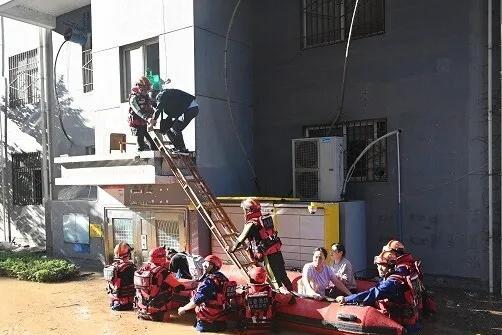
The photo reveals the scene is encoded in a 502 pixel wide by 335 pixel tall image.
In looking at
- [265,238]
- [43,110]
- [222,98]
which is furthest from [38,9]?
[265,238]

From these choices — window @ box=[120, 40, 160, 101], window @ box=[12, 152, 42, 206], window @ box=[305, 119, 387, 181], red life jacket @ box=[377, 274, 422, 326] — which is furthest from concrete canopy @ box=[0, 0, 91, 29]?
red life jacket @ box=[377, 274, 422, 326]

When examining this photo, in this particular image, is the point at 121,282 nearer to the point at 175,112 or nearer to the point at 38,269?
the point at 175,112

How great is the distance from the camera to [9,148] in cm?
1600

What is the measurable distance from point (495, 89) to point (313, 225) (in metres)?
3.87

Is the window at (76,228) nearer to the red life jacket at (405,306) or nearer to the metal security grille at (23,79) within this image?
the metal security grille at (23,79)

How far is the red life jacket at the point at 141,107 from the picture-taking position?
8891mm

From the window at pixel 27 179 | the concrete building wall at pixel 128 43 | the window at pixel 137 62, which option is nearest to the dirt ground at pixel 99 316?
the concrete building wall at pixel 128 43

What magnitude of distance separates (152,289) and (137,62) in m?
5.88

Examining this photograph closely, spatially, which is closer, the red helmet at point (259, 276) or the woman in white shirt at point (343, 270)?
the red helmet at point (259, 276)

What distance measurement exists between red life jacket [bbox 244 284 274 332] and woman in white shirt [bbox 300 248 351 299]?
0.68 meters

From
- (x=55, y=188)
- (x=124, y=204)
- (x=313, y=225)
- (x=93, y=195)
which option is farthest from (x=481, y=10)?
(x=55, y=188)

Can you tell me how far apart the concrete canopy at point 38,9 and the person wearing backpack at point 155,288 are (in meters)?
9.29

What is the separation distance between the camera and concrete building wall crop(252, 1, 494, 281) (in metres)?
8.41

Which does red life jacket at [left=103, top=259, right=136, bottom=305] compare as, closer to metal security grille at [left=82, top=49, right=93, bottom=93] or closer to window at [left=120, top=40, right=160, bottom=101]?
window at [left=120, top=40, right=160, bottom=101]
